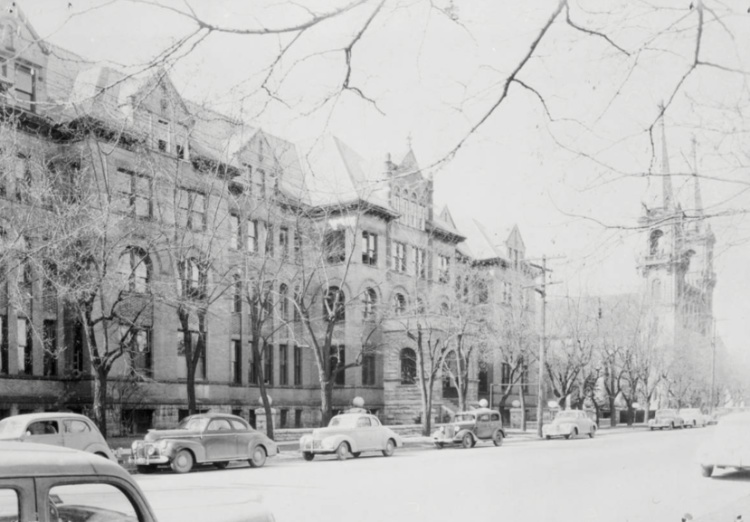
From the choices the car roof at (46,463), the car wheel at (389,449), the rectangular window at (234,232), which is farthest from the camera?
the car wheel at (389,449)

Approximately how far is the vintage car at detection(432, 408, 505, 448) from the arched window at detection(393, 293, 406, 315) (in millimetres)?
6777

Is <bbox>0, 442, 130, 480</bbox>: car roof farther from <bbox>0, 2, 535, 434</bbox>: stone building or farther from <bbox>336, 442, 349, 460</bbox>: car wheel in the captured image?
<bbox>336, 442, 349, 460</bbox>: car wheel

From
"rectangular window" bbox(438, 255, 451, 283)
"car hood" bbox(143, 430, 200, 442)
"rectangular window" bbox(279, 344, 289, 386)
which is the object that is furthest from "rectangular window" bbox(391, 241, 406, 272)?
"car hood" bbox(143, 430, 200, 442)

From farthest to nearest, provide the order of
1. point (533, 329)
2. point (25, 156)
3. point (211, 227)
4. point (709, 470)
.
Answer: point (533, 329) < point (211, 227) < point (25, 156) < point (709, 470)

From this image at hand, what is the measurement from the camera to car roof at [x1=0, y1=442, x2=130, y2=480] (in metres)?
2.78

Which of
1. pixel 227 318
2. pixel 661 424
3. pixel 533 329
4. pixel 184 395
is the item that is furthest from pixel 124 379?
pixel 661 424

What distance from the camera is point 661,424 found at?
42.3 meters

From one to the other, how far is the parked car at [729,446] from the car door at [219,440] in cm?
1018

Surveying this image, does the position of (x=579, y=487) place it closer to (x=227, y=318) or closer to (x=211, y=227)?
(x=211, y=227)

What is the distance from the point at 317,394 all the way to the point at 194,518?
32.1 m

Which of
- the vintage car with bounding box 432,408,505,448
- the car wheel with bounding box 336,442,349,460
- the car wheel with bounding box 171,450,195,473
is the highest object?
the car wheel with bounding box 171,450,195,473

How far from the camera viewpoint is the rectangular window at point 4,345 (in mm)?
23891

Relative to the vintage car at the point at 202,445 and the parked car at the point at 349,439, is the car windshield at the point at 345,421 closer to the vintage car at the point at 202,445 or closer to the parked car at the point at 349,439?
the parked car at the point at 349,439

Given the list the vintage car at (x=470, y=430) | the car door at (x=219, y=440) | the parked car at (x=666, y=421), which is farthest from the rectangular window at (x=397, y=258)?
the parked car at (x=666, y=421)
